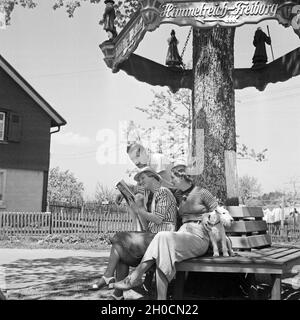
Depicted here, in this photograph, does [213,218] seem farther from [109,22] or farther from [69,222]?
[69,222]

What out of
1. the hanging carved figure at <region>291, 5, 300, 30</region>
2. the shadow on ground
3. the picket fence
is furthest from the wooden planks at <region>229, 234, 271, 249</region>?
the picket fence

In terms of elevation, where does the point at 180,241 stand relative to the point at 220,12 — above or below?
below

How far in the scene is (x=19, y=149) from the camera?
13273mm

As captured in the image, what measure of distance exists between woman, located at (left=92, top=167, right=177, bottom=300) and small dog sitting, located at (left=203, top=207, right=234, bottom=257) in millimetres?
304

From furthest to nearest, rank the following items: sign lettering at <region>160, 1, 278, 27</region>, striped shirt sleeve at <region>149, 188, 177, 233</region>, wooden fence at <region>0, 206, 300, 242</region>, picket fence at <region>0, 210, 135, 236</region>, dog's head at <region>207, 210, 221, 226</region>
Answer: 1. picket fence at <region>0, 210, 135, 236</region>
2. wooden fence at <region>0, 206, 300, 242</region>
3. striped shirt sleeve at <region>149, 188, 177, 233</region>
4. dog's head at <region>207, 210, 221, 226</region>
5. sign lettering at <region>160, 1, 278, 27</region>

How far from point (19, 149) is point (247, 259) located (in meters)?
10.9

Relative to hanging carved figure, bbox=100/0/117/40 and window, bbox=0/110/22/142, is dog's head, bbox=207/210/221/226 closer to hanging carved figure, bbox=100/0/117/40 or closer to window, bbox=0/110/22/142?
hanging carved figure, bbox=100/0/117/40

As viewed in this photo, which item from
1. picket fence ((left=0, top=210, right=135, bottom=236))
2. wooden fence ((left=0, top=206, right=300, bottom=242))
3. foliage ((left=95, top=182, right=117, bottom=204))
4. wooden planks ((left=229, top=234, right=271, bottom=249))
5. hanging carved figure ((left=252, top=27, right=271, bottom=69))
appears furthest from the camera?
picket fence ((left=0, top=210, right=135, bottom=236))

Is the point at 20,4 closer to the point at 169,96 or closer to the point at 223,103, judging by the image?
the point at 169,96

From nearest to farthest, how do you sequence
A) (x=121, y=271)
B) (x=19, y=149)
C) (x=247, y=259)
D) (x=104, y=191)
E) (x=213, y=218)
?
(x=247, y=259) → (x=213, y=218) → (x=121, y=271) → (x=104, y=191) → (x=19, y=149)

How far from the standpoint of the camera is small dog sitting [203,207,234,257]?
3.42 metres

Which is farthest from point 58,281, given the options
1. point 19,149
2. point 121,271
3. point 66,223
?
point 19,149

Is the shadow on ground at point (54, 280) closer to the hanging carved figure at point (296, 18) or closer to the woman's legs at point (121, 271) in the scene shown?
the woman's legs at point (121, 271)
